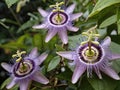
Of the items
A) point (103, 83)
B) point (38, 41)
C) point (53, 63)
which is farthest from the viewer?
point (38, 41)

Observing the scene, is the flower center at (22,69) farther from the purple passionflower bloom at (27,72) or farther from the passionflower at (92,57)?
the passionflower at (92,57)

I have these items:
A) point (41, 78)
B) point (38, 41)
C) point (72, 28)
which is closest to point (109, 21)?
point (72, 28)

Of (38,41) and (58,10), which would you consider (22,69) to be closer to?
(58,10)

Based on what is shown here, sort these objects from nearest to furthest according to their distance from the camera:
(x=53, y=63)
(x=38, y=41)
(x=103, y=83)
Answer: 1. (x=103, y=83)
2. (x=53, y=63)
3. (x=38, y=41)

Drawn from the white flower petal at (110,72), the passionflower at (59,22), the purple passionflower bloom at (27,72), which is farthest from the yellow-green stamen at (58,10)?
the white flower petal at (110,72)

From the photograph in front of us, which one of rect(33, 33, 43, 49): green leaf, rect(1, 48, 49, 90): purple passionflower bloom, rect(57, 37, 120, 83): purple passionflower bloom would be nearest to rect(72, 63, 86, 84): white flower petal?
rect(57, 37, 120, 83): purple passionflower bloom

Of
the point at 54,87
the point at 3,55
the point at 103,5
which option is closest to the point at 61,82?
the point at 54,87

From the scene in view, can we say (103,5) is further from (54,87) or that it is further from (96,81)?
(54,87)
